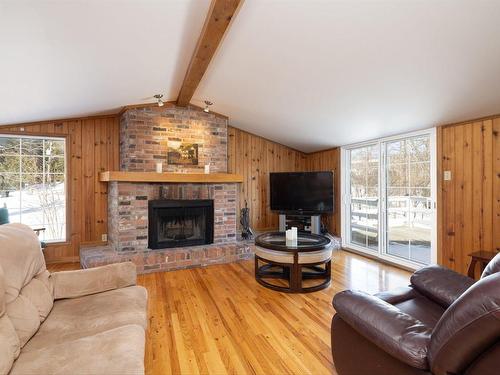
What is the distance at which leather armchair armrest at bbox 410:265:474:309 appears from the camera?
1.69m

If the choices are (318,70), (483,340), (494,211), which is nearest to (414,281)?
(483,340)

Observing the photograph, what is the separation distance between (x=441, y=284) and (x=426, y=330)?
78 centimetres

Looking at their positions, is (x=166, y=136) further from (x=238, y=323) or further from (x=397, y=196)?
(x=397, y=196)

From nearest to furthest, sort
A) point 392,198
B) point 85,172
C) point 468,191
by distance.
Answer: point 468,191, point 392,198, point 85,172

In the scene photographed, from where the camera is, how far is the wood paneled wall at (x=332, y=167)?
17.0 feet

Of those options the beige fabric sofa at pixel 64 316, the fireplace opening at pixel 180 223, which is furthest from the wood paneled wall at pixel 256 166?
the beige fabric sofa at pixel 64 316

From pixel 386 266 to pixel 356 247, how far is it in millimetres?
857

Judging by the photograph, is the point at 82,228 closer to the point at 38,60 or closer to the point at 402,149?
the point at 38,60

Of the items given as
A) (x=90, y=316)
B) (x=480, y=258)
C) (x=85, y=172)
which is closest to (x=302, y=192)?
(x=480, y=258)

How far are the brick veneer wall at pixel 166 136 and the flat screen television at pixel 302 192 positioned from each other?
1187 mm

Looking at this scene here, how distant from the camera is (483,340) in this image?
36.9 inches

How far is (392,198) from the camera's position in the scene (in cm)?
418

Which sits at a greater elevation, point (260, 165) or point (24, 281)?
point (260, 165)

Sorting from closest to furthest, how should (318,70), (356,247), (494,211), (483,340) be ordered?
1. (483,340)
2. (318,70)
3. (494,211)
4. (356,247)
